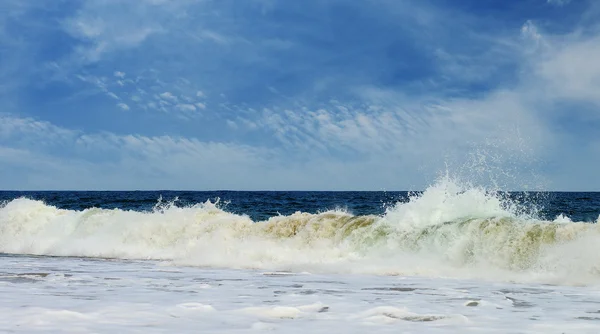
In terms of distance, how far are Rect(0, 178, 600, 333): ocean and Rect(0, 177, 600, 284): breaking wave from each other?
4cm

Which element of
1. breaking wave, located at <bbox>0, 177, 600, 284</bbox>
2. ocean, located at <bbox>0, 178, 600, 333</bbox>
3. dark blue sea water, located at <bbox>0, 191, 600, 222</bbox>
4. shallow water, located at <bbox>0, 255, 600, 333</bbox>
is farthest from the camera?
dark blue sea water, located at <bbox>0, 191, 600, 222</bbox>

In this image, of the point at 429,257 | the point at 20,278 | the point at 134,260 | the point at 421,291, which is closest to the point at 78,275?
the point at 20,278

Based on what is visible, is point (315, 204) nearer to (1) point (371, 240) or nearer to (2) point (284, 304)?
(1) point (371, 240)

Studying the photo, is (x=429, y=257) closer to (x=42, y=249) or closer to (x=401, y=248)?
(x=401, y=248)

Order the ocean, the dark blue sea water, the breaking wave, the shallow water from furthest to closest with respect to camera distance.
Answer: the dark blue sea water
the breaking wave
the ocean
the shallow water

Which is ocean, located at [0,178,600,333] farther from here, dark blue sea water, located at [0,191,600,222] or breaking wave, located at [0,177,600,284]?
dark blue sea water, located at [0,191,600,222]

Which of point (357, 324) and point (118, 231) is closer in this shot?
point (357, 324)

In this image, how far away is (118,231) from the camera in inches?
880

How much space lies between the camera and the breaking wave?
1360cm

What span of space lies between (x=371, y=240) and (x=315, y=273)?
351cm

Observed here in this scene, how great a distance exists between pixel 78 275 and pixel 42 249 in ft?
30.9

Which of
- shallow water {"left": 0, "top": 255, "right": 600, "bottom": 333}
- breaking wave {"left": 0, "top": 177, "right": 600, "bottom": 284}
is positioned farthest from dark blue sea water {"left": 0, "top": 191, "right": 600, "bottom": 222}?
shallow water {"left": 0, "top": 255, "right": 600, "bottom": 333}

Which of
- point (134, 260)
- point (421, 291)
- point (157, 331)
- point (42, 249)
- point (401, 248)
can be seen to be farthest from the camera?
point (42, 249)

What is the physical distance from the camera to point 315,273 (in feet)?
45.3
